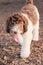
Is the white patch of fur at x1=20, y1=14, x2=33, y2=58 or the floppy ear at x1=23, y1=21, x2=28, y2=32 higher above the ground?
the floppy ear at x1=23, y1=21, x2=28, y2=32

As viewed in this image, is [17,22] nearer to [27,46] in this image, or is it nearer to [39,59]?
[27,46]

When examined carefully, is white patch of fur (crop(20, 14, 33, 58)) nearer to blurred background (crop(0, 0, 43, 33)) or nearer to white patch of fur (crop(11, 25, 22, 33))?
white patch of fur (crop(11, 25, 22, 33))

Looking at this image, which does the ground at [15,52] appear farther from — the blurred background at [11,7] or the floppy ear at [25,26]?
the blurred background at [11,7]

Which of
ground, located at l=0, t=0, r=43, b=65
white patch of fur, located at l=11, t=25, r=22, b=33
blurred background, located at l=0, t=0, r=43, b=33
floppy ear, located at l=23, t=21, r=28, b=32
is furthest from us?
blurred background, located at l=0, t=0, r=43, b=33

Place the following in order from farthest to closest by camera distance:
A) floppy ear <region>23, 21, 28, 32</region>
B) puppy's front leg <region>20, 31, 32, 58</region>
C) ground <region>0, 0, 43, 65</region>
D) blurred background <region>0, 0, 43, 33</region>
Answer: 1. blurred background <region>0, 0, 43, 33</region>
2. ground <region>0, 0, 43, 65</region>
3. puppy's front leg <region>20, 31, 32, 58</region>
4. floppy ear <region>23, 21, 28, 32</region>

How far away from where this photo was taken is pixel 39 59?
12.8ft

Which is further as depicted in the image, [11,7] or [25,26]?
[11,7]

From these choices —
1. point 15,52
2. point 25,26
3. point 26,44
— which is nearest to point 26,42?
point 26,44

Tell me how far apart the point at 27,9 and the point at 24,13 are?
12.2 inches

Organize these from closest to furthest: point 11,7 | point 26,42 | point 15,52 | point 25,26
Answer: point 25,26 → point 26,42 → point 15,52 → point 11,7

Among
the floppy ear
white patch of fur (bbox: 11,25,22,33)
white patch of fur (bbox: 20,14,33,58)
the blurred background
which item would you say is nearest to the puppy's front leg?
white patch of fur (bbox: 20,14,33,58)

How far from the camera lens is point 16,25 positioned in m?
3.36

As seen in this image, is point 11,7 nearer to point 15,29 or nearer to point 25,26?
point 25,26

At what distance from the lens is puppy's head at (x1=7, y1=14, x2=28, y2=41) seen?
3.33 m
